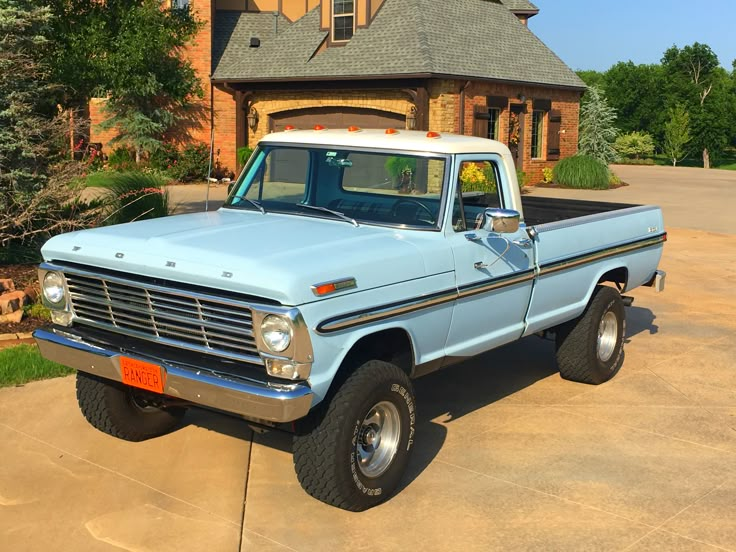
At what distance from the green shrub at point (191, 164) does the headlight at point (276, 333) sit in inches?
888

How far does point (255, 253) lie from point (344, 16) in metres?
22.9

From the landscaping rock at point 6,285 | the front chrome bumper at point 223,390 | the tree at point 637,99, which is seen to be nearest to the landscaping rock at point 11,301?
the landscaping rock at point 6,285

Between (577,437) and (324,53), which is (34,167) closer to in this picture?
(577,437)

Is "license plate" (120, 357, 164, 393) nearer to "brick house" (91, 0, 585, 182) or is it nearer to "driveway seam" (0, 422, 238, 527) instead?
"driveway seam" (0, 422, 238, 527)

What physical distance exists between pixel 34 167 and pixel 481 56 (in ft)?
58.7

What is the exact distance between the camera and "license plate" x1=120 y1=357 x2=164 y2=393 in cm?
479

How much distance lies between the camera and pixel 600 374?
7.36 meters

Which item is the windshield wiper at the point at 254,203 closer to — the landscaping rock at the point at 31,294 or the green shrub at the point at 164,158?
the landscaping rock at the point at 31,294

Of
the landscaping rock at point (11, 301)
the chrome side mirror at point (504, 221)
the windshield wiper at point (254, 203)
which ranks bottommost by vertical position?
the landscaping rock at point (11, 301)

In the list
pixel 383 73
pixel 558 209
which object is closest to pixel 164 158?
pixel 383 73

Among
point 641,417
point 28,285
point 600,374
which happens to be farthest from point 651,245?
point 28,285

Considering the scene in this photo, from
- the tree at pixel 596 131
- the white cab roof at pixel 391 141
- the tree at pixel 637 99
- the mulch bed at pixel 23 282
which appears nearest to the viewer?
the white cab roof at pixel 391 141

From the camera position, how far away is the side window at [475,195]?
5.80 metres

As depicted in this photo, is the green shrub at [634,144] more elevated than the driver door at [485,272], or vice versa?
the green shrub at [634,144]
